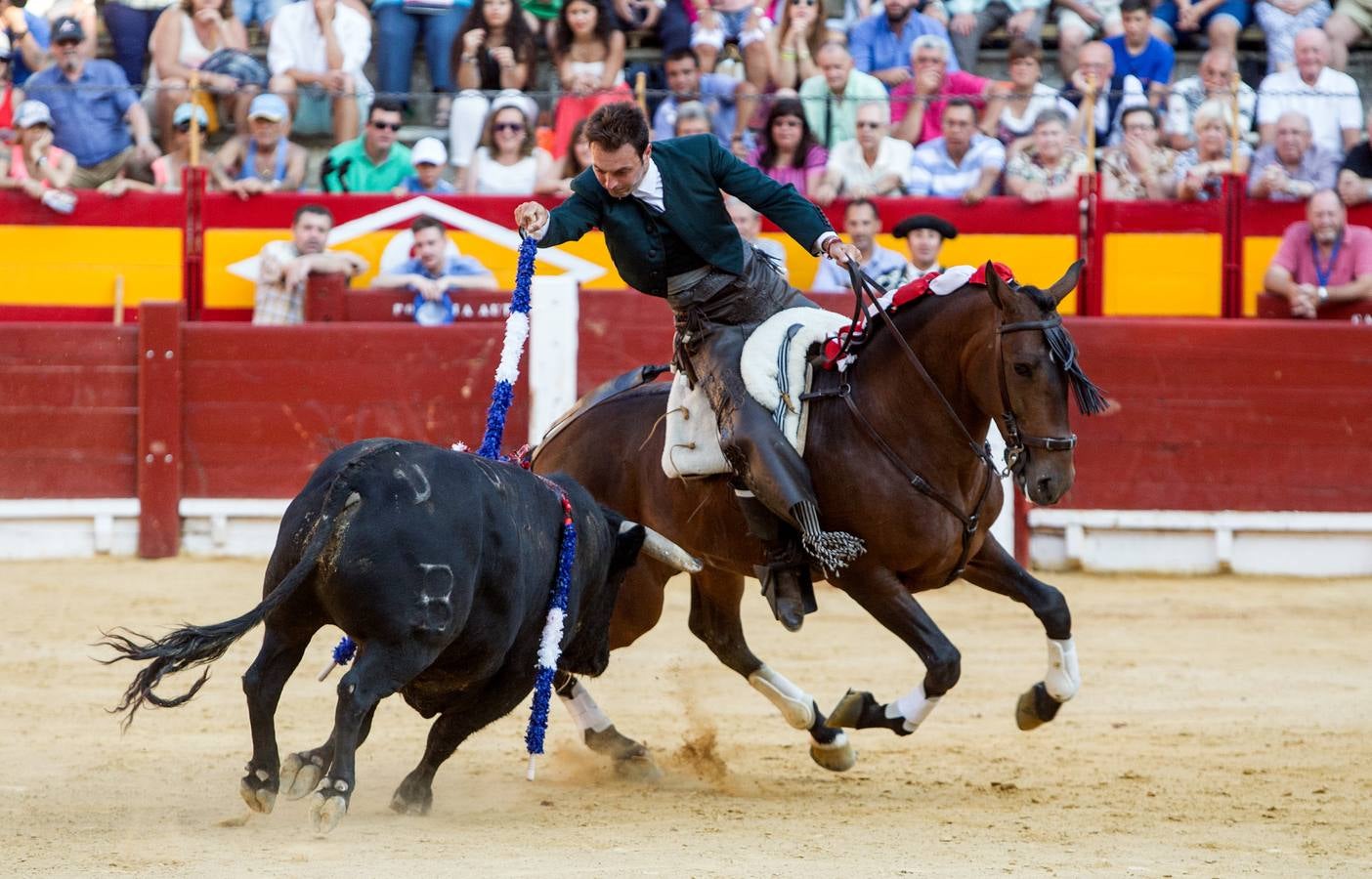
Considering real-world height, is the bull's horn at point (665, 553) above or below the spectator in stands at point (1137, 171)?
below

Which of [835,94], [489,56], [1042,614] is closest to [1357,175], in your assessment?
[835,94]

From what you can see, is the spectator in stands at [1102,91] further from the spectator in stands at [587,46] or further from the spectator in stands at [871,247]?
the spectator in stands at [587,46]

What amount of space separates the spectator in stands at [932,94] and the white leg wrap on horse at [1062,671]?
4990 mm

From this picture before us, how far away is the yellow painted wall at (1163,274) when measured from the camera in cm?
1037

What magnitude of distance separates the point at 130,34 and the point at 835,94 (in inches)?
158

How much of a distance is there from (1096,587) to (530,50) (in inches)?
166

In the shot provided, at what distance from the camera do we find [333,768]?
436cm

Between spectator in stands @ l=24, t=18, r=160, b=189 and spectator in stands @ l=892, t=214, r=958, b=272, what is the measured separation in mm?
4064

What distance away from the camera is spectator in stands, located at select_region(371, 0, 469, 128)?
428 inches

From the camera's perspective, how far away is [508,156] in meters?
10.2

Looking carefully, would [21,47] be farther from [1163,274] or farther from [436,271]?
[1163,274]

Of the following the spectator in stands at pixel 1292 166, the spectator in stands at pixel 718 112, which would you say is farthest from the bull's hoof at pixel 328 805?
the spectator in stands at pixel 1292 166

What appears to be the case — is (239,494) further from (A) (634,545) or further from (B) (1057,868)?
(B) (1057,868)

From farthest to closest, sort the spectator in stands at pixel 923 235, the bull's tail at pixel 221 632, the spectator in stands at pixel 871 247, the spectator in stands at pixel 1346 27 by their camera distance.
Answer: the spectator in stands at pixel 1346 27 → the spectator in stands at pixel 871 247 → the spectator in stands at pixel 923 235 → the bull's tail at pixel 221 632
